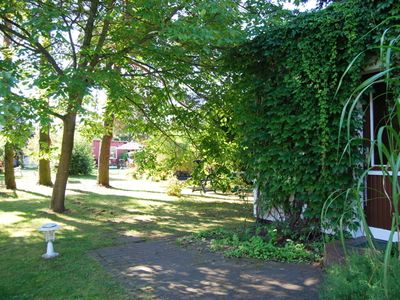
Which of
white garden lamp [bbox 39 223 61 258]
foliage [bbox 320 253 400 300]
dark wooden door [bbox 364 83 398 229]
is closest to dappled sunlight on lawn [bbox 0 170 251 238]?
white garden lamp [bbox 39 223 61 258]

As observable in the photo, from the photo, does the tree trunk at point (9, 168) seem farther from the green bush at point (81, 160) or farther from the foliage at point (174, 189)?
the green bush at point (81, 160)

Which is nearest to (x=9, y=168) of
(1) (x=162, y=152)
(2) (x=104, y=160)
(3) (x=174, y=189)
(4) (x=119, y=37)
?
(2) (x=104, y=160)

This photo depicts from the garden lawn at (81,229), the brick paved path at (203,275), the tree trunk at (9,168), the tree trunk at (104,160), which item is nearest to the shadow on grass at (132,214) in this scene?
the garden lawn at (81,229)

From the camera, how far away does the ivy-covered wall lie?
212 inches

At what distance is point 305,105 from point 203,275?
304cm

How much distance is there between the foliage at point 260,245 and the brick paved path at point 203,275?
9.6 inches

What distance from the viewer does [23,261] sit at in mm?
5605

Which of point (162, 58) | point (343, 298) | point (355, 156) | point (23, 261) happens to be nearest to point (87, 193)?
point (162, 58)

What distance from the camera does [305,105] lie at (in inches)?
228

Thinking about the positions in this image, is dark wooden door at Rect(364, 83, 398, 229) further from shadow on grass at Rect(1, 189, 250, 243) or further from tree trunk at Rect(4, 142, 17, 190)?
tree trunk at Rect(4, 142, 17, 190)

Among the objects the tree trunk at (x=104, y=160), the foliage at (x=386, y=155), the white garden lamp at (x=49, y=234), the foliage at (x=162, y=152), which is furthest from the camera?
the tree trunk at (x=104, y=160)

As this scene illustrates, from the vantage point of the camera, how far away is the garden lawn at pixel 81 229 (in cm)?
447

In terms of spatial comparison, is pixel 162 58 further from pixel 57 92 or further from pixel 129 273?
pixel 129 273

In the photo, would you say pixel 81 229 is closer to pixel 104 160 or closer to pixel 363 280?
pixel 363 280
